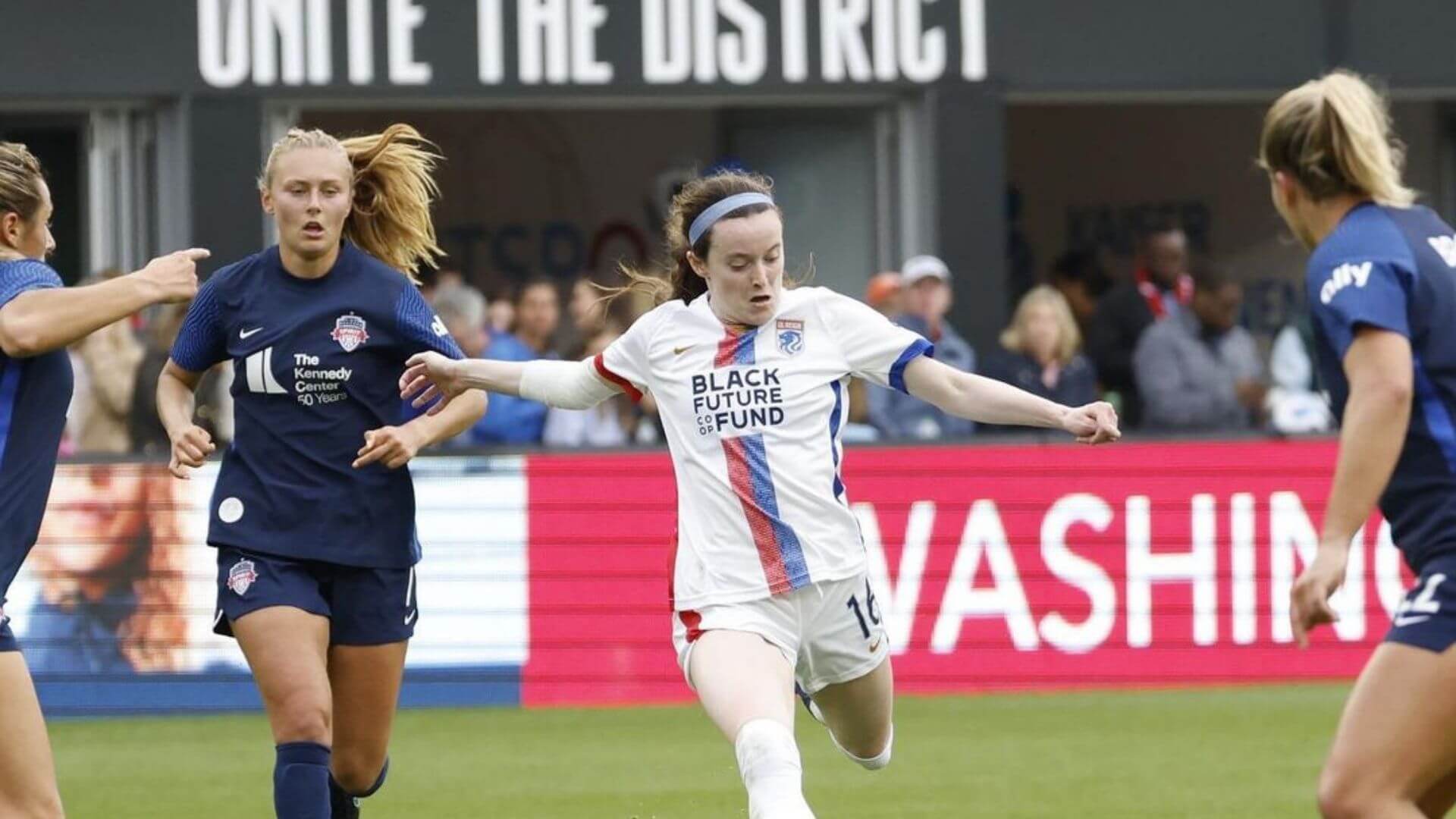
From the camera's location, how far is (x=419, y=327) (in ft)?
22.5

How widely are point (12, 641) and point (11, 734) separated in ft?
0.85

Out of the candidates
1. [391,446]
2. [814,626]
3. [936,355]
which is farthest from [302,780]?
[936,355]

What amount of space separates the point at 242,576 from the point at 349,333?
72 centimetres

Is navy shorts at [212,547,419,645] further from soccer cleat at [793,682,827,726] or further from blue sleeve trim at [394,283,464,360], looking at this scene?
soccer cleat at [793,682,827,726]

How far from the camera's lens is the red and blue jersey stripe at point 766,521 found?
20.4 feet

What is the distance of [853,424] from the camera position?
13188 mm

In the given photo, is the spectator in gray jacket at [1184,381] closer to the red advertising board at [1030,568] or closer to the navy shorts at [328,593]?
the red advertising board at [1030,568]

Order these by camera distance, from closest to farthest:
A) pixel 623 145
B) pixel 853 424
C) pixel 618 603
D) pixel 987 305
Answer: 1. pixel 618 603
2. pixel 853 424
3. pixel 987 305
4. pixel 623 145

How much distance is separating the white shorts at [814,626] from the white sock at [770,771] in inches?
16.1

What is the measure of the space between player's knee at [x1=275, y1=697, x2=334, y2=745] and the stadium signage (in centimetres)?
863

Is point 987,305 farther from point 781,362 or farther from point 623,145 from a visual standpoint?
point 781,362

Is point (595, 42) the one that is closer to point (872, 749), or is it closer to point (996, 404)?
point (872, 749)

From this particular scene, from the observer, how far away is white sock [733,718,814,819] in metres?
5.69

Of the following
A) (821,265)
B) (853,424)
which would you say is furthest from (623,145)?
(853,424)
